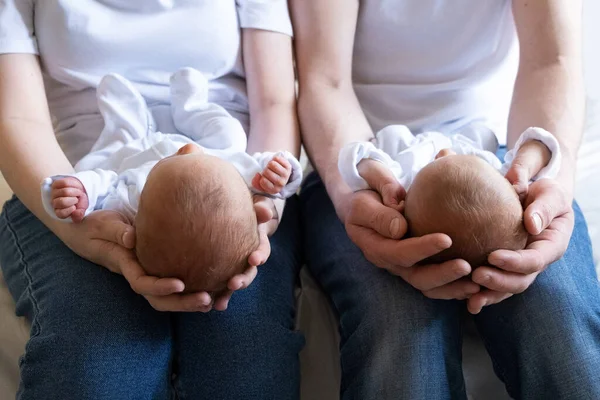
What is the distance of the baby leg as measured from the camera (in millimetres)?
1031

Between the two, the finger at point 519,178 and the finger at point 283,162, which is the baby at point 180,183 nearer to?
the finger at point 283,162

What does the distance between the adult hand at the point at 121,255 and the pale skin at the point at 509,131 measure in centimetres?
27

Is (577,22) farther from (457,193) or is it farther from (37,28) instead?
(37,28)

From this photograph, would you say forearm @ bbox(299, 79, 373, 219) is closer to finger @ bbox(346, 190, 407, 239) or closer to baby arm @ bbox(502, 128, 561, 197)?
finger @ bbox(346, 190, 407, 239)

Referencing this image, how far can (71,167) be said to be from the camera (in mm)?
1008

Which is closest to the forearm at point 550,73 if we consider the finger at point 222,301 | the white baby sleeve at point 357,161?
the white baby sleeve at point 357,161

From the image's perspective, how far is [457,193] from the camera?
77 centimetres

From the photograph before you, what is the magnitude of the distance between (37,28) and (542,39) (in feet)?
2.87

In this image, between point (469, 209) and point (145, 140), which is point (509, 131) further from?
point (145, 140)

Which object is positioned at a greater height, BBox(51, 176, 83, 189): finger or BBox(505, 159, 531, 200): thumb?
BBox(505, 159, 531, 200): thumb

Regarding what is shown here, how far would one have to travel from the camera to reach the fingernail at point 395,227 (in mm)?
814

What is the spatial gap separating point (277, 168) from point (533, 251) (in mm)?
385

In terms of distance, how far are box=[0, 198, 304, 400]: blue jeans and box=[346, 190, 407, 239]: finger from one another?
168 millimetres

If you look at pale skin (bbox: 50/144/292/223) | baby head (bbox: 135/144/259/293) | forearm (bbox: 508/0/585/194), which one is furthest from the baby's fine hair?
forearm (bbox: 508/0/585/194)
